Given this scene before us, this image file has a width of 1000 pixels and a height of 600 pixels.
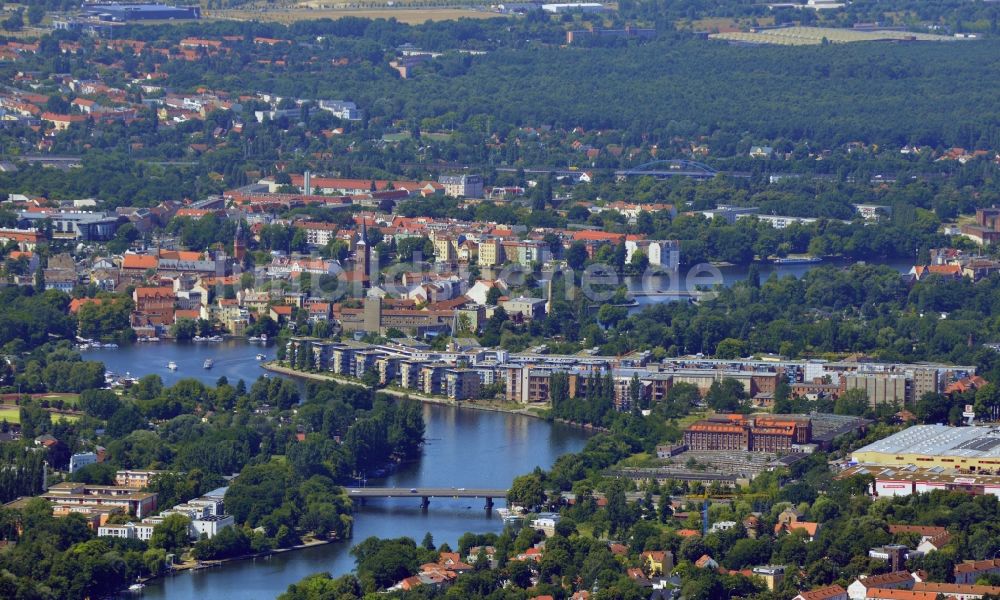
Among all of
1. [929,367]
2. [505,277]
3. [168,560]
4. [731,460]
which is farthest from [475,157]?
[168,560]

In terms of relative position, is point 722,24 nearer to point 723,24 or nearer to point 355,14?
point 723,24

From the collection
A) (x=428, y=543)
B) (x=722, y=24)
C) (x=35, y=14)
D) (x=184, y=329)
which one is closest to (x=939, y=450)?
(x=428, y=543)

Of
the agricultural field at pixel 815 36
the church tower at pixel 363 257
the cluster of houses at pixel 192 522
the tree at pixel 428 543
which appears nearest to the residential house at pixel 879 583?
the tree at pixel 428 543

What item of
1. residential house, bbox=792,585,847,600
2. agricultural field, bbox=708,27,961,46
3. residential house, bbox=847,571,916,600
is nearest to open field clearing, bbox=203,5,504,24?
agricultural field, bbox=708,27,961,46

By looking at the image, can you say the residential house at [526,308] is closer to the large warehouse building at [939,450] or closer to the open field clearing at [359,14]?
the large warehouse building at [939,450]

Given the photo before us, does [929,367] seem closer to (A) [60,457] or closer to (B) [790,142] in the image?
(A) [60,457]

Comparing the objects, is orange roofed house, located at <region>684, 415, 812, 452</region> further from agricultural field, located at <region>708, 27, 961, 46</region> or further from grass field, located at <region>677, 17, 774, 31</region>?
grass field, located at <region>677, 17, 774, 31</region>
